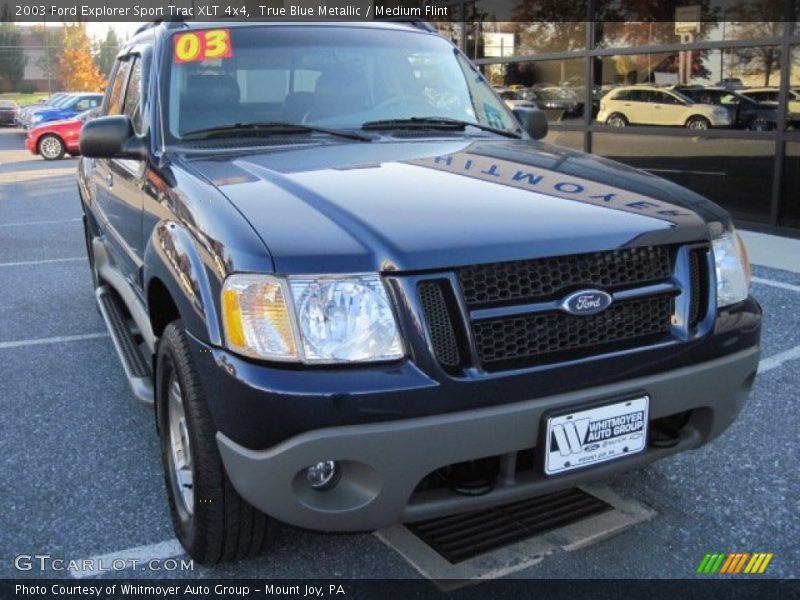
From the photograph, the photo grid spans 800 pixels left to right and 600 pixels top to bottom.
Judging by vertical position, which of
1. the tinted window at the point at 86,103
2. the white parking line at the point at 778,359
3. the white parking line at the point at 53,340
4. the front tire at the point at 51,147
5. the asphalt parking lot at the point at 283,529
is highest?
the tinted window at the point at 86,103

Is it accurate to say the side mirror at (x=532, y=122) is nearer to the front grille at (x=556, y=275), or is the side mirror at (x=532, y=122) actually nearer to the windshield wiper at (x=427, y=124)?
the windshield wiper at (x=427, y=124)

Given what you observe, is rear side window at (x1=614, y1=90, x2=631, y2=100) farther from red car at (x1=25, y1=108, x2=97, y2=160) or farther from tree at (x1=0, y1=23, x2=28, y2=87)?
tree at (x1=0, y1=23, x2=28, y2=87)

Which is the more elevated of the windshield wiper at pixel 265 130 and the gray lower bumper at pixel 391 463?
the windshield wiper at pixel 265 130

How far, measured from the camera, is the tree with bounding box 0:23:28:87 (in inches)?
2657

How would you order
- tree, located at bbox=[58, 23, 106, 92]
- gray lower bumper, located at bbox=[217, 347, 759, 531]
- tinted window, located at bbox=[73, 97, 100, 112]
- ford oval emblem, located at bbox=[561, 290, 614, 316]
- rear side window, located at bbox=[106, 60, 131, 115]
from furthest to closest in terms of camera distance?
tree, located at bbox=[58, 23, 106, 92]
tinted window, located at bbox=[73, 97, 100, 112]
rear side window, located at bbox=[106, 60, 131, 115]
ford oval emblem, located at bbox=[561, 290, 614, 316]
gray lower bumper, located at bbox=[217, 347, 759, 531]

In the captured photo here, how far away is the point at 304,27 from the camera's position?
3.80 m

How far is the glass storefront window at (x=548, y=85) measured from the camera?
11.2 m

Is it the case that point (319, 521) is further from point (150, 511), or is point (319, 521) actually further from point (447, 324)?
point (150, 511)

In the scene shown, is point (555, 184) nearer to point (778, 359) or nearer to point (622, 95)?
point (778, 359)

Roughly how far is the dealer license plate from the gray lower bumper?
0.04 m

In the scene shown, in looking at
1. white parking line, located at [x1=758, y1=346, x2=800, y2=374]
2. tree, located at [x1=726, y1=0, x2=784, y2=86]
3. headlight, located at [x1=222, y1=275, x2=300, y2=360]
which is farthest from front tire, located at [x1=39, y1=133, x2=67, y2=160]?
headlight, located at [x1=222, y1=275, x2=300, y2=360]

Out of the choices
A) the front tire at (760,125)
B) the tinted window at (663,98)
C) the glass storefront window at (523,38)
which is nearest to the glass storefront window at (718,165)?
the front tire at (760,125)

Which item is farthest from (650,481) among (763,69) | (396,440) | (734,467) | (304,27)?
(763,69)

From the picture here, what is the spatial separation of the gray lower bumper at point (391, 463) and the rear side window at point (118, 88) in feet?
9.19
